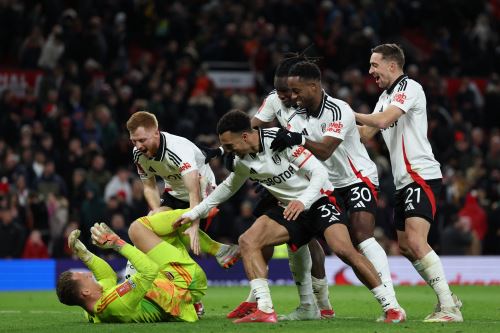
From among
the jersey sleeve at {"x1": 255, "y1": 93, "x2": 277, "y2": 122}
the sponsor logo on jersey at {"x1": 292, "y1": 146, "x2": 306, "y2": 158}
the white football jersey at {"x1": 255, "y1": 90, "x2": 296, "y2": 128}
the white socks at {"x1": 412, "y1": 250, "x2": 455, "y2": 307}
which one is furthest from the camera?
the jersey sleeve at {"x1": 255, "y1": 93, "x2": 277, "y2": 122}

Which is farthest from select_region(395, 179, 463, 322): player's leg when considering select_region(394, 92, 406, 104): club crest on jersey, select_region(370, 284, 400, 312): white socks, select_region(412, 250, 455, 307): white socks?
select_region(394, 92, 406, 104): club crest on jersey

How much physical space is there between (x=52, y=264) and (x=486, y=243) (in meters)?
8.49

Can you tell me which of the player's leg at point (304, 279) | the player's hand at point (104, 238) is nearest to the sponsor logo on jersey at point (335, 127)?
the player's leg at point (304, 279)

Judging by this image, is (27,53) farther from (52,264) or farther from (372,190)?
(372,190)

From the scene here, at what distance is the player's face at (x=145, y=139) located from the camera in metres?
10.9

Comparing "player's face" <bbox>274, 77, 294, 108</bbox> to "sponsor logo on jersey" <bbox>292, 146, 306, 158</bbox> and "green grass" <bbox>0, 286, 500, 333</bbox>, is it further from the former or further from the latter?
"green grass" <bbox>0, 286, 500, 333</bbox>

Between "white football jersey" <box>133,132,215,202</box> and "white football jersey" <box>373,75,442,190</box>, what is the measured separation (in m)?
2.06

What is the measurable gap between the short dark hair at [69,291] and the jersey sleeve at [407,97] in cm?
357

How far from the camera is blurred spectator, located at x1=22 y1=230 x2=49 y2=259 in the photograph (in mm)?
19312

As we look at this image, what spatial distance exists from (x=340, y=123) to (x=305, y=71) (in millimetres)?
611

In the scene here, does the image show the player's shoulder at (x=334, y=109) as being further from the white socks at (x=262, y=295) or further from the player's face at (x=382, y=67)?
the white socks at (x=262, y=295)

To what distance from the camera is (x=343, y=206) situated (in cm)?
1073

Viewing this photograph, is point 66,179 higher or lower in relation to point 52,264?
higher

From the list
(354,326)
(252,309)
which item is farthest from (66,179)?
(354,326)
